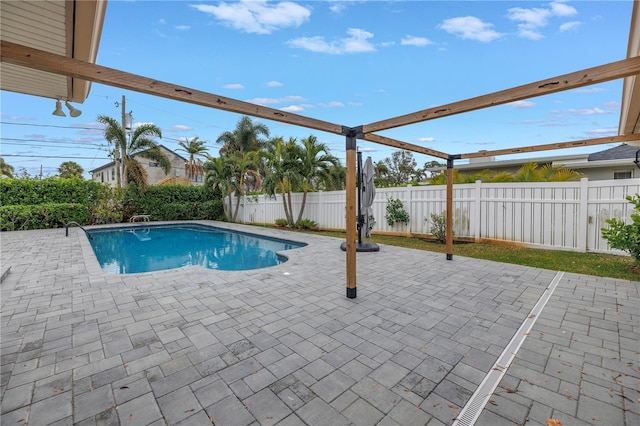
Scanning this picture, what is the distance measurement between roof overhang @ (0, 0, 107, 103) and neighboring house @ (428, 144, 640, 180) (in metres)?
12.7

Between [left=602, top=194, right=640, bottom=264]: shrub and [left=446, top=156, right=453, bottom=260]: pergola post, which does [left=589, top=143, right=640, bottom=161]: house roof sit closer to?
[left=602, top=194, right=640, bottom=264]: shrub

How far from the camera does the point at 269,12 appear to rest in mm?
6234

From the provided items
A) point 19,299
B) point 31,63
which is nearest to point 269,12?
point 31,63

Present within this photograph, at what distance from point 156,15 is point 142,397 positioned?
304 inches

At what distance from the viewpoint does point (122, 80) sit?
224 centimetres

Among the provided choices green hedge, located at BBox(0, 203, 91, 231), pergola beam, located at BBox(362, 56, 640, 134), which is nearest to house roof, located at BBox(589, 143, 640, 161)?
pergola beam, located at BBox(362, 56, 640, 134)

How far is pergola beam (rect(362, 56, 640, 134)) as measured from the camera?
2199 mm

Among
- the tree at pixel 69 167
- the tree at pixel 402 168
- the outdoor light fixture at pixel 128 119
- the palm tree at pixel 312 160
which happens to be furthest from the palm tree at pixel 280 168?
the tree at pixel 69 167

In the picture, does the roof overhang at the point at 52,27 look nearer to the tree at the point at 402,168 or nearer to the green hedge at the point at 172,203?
the green hedge at the point at 172,203

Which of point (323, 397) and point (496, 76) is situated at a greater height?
point (496, 76)

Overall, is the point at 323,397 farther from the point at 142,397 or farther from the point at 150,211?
the point at 150,211

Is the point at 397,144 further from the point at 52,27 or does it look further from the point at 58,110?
the point at 58,110

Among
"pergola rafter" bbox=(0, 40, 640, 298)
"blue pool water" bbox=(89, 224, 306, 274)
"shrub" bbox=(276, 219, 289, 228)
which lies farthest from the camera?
"shrub" bbox=(276, 219, 289, 228)

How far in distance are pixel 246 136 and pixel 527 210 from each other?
829 inches
